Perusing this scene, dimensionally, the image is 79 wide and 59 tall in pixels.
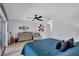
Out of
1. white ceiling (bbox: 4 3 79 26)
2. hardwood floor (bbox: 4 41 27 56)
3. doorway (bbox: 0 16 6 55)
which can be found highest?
white ceiling (bbox: 4 3 79 26)

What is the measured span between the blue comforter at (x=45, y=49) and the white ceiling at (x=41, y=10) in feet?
0.99

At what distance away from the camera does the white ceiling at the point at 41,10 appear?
2.50 metres

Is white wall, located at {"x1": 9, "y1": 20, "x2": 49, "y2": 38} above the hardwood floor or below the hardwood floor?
above

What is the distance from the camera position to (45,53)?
250 centimetres

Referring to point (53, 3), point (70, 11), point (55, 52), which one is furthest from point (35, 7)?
point (55, 52)

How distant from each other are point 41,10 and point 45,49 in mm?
467

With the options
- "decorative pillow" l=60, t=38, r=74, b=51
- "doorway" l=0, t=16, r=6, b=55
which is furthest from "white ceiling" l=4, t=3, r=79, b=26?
"decorative pillow" l=60, t=38, r=74, b=51

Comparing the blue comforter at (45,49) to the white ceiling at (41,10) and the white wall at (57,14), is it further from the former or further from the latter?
the white ceiling at (41,10)

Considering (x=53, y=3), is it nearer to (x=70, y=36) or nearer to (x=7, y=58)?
(x=70, y=36)

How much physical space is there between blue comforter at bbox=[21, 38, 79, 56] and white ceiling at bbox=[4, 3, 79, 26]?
0.30 metres

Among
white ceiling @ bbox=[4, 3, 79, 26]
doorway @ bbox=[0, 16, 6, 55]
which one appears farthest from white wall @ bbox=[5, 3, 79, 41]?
doorway @ bbox=[0, 16, 6, 55]

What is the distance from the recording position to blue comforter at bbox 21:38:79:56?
248cm

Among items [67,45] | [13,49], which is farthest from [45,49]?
[13,49]

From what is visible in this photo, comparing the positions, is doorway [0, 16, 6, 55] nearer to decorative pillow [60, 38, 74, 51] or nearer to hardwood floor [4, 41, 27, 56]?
hardwood floor [4, 41, 27, 56]
